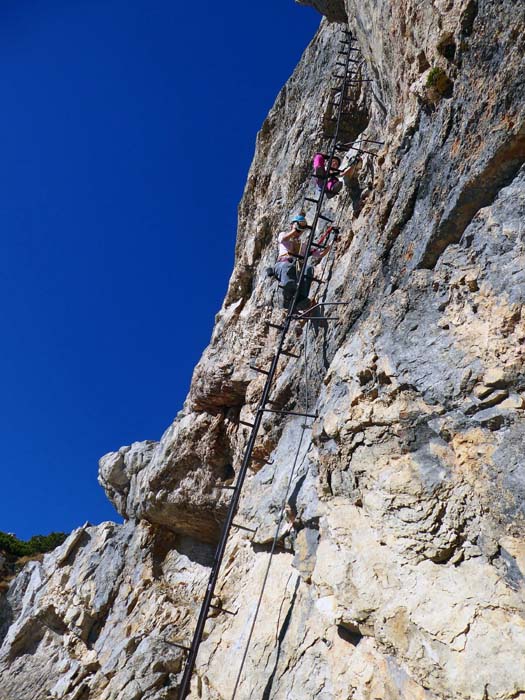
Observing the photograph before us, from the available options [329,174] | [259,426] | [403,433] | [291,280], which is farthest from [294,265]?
[403,433]

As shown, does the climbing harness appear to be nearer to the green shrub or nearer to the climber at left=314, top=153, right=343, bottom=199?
the climber at left=314, top=153, right=343, bottom=199

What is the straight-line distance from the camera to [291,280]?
10375 mm

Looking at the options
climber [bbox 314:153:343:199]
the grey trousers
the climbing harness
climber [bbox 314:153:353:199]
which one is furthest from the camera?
climber [bbox 314:153:343:199]

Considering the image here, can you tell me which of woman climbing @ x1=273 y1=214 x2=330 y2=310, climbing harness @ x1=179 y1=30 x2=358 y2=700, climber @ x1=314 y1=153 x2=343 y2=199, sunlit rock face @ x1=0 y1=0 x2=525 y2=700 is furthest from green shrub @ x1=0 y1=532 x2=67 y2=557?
climber @ x1=314 y1=153 x2=343 y2=199

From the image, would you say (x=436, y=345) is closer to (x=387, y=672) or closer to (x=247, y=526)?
(x=387, y=672)

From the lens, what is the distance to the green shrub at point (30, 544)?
2719 centimetres

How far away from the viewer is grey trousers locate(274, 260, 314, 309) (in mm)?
10352

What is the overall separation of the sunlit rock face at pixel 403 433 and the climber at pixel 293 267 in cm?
35

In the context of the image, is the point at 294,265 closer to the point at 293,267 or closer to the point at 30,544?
the point at 293,267

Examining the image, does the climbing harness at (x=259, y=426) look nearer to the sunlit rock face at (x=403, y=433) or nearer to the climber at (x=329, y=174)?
the climber at (x=329, y=174)

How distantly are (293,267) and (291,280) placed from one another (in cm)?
36

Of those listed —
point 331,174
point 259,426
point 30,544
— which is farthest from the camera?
point 30,544

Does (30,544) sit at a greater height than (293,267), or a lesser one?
lesser

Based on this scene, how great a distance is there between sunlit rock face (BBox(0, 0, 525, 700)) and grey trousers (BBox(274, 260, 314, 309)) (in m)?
0.28
